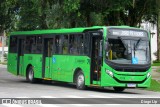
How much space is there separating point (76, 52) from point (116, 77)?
3.18m

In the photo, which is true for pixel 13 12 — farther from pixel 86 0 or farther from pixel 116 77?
pixel 116 77

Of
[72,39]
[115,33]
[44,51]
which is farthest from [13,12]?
[115,33]

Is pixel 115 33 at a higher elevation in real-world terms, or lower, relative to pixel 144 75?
higher

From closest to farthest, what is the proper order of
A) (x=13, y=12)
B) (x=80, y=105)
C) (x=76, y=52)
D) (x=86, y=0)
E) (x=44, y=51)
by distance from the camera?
(x=80, y=105), (x=76, y=52), (x=44, y=51), (x=86, y=0), (x=13, y=12)

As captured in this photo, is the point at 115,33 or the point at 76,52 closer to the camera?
the point at 115,33

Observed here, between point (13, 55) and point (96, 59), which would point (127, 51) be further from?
point (13, 55)

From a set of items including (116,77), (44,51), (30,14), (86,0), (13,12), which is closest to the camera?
(116,77)

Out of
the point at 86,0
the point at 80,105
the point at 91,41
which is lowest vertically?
the point at 80,105

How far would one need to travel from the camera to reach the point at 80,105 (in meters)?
15.3

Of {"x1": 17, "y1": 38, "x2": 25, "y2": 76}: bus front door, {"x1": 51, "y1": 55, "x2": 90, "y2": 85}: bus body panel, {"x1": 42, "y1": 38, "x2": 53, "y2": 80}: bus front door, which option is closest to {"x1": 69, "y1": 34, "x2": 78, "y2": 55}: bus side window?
{"x1": 51, "y1": 55, "x2": 90, "y2": 85}: bus body panel

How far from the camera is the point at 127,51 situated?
73.3ft

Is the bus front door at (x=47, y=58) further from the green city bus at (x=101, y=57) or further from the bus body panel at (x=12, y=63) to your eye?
the bus body panel at (x=12, y=63)

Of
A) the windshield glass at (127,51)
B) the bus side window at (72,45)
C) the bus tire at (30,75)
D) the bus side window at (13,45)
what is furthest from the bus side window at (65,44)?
the bus side window at (13,45)

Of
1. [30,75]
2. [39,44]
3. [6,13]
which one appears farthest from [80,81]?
[6,13]
